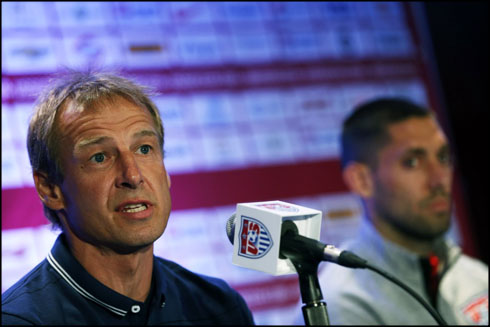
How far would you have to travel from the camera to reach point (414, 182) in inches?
122

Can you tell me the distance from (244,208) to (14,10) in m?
1.96

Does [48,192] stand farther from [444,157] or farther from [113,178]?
[444,157]

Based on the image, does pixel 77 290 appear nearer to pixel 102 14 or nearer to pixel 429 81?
pixel 102 14

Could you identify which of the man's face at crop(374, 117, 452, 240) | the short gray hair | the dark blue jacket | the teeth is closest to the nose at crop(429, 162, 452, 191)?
the man's face at crop(374, 117, 452, 240)

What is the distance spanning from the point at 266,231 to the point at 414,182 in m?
1.89

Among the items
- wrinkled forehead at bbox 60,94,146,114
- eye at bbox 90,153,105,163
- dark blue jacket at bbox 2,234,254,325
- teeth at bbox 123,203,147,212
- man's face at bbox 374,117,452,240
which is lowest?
man's face at bbox 374,117,452,240

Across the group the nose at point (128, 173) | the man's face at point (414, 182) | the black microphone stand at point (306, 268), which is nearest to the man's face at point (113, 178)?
the nose at point (128, 173)

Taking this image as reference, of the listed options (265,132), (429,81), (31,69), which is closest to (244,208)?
(31,69)

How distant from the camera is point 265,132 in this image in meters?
3.44

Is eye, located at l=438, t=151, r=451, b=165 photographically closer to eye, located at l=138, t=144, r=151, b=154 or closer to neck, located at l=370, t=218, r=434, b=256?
neck, located at l=370, t=218, r=434, b=256

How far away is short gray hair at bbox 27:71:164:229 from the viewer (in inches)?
67.7

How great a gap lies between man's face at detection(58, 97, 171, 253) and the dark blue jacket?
98 millimetres

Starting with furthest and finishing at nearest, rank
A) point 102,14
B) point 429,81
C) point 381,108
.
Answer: point 429,81, point 381,108, point 102,14

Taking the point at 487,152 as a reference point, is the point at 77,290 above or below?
above
